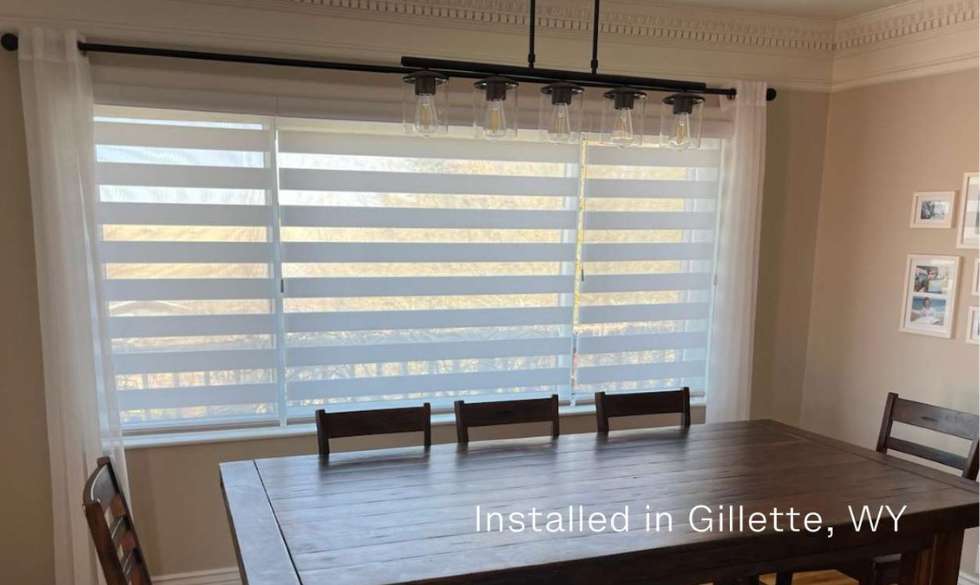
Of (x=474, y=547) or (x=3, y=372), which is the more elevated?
(x=3, y=372)

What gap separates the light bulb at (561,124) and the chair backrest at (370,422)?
3.45 feet

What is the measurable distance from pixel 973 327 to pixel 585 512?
6.58 feet

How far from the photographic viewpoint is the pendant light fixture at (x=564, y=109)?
182 cm

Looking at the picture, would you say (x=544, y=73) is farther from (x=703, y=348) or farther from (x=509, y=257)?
(x=703, y=348)

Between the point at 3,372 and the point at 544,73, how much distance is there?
2256mm

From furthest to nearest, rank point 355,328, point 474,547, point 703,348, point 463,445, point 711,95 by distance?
point 703,348, point 711,95, point 355,328, point 463,445, point 474,547

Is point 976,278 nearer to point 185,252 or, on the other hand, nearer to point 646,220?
point 646,220

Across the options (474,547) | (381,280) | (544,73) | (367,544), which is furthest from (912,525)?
(381,280)

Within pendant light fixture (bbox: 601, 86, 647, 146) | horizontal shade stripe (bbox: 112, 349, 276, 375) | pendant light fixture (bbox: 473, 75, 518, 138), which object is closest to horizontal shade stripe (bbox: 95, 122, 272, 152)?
horizontal shade stripe (bbox: 112, 349, 276, 375)

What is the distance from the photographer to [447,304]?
9.68 ft

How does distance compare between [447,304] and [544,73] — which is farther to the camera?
[447,304]

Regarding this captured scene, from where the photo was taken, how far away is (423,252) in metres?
2.88

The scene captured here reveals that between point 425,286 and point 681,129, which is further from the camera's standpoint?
point 425,286

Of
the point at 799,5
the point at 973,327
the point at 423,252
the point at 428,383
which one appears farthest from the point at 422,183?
the point at 973,327
